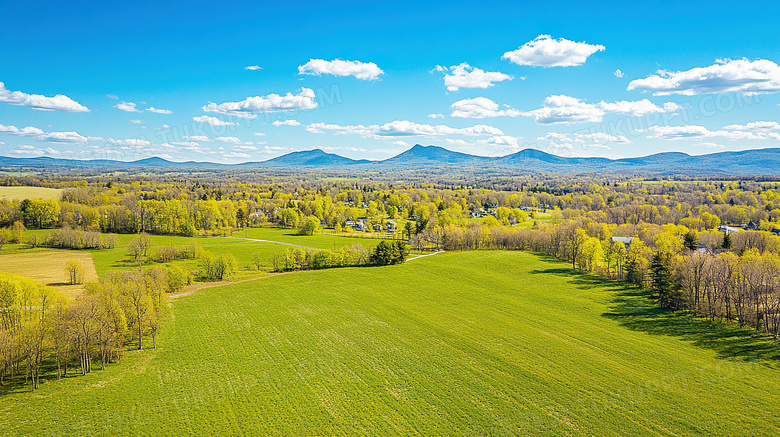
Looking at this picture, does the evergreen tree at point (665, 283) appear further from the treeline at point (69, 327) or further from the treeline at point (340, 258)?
the treeline at point (69, 327)

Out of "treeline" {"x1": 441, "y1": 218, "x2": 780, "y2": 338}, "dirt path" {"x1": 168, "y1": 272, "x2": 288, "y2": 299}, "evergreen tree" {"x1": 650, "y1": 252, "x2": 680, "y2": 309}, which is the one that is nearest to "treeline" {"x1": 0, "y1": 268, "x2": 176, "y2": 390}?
"dirt path" {"x1": 168, "y1": 272, "x2": 288, "y2": 299}

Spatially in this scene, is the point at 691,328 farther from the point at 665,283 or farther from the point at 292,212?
the point at 292,212

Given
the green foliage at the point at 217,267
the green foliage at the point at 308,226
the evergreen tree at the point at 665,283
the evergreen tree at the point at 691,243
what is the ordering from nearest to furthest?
the evergreen tree at the point at 665,283
the green foliage at the point at 217,267
the evergreen tree at the point at 691,243
the green foliage at the point at 308,226

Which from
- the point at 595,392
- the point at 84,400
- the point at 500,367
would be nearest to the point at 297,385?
the point at 84,400

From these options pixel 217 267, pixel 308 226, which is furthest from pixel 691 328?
pixel 308 226

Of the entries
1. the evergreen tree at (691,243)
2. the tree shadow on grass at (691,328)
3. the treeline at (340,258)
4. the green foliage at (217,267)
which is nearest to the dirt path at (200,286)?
the green foliage at (217,267)

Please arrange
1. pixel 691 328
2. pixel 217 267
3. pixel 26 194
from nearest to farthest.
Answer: pixel 691 328
pixel 217 267
pixel 26 194

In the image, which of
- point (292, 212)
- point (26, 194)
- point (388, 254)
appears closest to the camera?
point (388, 254)
